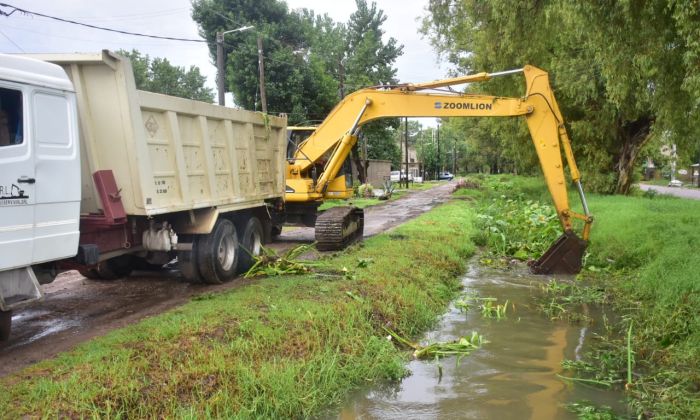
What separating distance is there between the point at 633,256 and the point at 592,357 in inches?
224

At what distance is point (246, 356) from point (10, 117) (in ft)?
11.0

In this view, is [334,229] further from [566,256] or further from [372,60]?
[372,60]

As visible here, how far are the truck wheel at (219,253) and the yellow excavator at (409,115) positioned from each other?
8.50 ft

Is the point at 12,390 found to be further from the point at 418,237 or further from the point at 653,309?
the point at 418,237

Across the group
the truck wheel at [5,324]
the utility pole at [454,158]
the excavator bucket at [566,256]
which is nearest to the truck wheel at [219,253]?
the truck wheel at [5,324]

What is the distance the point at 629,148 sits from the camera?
24.2 meters

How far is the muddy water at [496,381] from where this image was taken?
5.49 m

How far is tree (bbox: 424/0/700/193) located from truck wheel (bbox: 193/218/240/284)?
6.39 meters

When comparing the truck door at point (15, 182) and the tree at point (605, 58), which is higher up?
the tree at point (605, 58)

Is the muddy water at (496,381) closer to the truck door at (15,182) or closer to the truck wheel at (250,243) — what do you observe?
the truck door at (15,182)

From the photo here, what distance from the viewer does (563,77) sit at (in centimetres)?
1936

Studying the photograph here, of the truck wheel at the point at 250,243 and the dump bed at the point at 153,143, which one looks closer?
the dump bed at the point at 153,143

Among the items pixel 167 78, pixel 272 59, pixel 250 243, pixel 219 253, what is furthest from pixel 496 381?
pixel 167 78

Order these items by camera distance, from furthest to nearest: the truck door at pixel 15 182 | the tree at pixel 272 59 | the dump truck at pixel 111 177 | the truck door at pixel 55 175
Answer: the tree at pixel 272 59 → the truck door at pixel 55 175 → the dump truck at pixel 111 177 → the truck door at pixel 15 182
